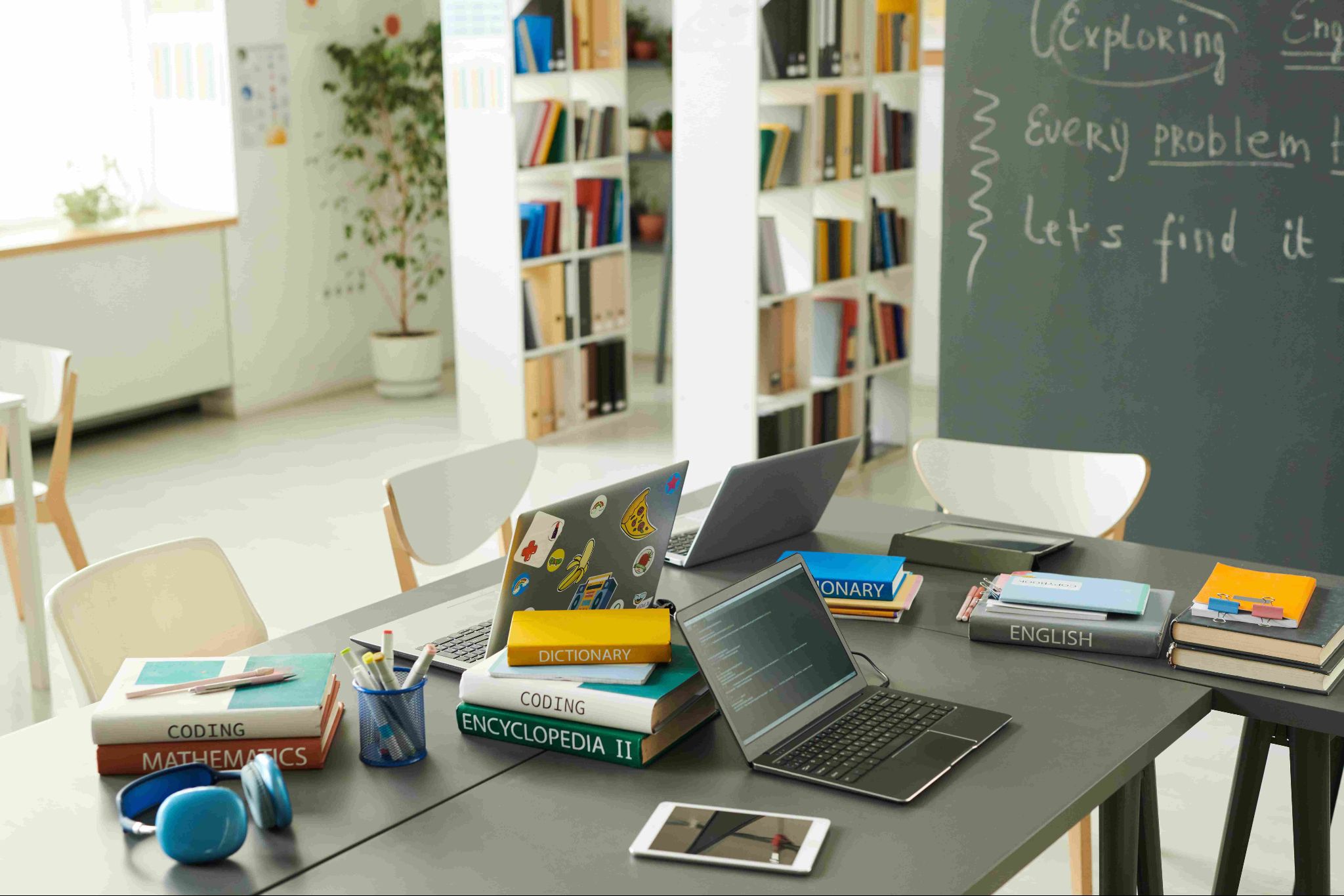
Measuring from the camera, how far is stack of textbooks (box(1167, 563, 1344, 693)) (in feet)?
6.11

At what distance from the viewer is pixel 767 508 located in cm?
245

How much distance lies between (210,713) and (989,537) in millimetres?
1378

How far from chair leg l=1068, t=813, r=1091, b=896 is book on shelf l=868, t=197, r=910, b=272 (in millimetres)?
3601

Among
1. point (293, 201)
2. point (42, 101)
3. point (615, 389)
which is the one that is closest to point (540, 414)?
point (615, 389)

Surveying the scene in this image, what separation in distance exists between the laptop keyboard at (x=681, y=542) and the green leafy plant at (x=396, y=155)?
4.73 metres

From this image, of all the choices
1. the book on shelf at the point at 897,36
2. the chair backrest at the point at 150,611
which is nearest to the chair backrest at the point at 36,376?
the chair backrest at the point at 150,611

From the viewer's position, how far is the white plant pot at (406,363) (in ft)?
23.6

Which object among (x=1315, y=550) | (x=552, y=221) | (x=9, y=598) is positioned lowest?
(x=9, y=598)

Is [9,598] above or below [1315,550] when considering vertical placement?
below

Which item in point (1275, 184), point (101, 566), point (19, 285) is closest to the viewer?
point (101, 566)

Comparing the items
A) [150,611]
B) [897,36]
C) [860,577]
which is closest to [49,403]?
[150,611]

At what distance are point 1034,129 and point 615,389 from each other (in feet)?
10.5

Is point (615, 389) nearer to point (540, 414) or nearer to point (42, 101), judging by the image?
point (540, 414)

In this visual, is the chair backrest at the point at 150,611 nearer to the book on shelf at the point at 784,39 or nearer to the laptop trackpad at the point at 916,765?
the laptop trackpad at the point at 916,765
